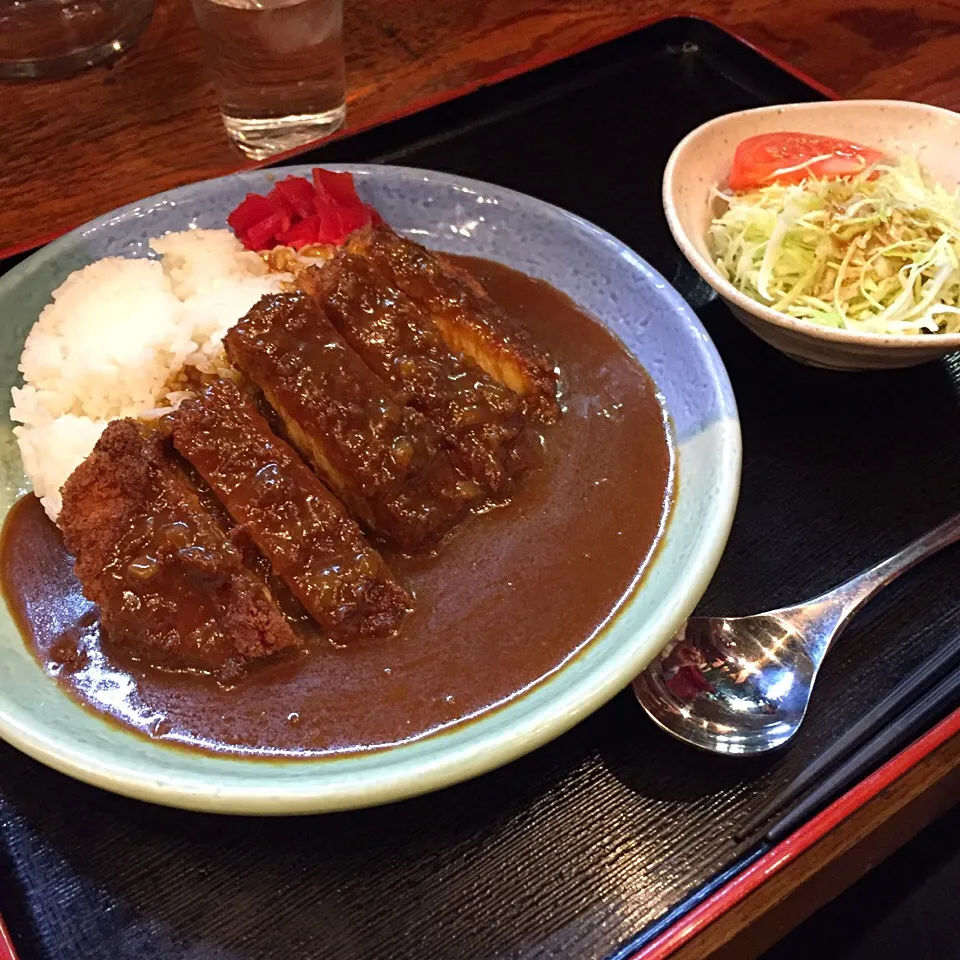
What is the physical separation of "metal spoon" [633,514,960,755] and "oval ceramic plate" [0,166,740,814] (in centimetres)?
12

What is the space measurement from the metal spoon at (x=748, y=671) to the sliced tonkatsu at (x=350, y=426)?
0.53 m

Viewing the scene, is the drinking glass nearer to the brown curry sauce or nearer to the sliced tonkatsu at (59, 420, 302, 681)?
the brown curry sauce

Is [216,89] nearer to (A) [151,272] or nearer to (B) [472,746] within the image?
(A) [151,272]

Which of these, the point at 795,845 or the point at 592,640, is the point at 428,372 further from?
the point at 795,845

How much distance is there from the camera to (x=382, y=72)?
322cm

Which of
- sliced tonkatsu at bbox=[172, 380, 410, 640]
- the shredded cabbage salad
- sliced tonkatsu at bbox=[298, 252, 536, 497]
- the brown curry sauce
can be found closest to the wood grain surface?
sliced tonkatsu at bbox=[298, 252, 536, 497]

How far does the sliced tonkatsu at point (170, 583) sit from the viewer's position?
161 cm

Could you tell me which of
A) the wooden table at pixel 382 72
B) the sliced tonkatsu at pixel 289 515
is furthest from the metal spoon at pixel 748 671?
the wooden table at pixel 382 72

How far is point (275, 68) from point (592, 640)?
2.04 meters

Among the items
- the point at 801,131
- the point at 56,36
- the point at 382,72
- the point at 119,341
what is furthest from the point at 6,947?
the point at 56,36

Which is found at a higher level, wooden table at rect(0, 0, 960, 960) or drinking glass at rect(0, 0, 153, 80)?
drinking glass at rect(0, 0, 153, 80)

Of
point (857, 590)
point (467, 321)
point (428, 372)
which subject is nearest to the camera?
point (857, 590)

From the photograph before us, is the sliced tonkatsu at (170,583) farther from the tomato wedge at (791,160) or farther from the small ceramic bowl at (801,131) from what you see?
the tomato wedge at (791,160)

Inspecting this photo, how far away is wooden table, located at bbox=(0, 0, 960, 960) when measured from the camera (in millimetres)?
2838
